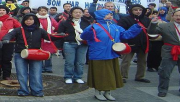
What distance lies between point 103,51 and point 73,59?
1.71 metres

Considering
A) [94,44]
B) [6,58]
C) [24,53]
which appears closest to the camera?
[24,53]

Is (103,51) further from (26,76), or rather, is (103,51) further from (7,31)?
(7,31)

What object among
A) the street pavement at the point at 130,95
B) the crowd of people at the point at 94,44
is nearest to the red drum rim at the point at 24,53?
the crowd of people at the point at 94,44

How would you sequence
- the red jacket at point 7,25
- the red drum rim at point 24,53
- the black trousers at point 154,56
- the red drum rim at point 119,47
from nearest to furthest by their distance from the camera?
Answer: 1. the red drum rim at point 24,53
2. the red drum rim at point 119,47
3. the red jacket at point 7,25
4. the black trousers at point 154,56

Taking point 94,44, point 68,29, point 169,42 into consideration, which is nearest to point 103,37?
point 94,44

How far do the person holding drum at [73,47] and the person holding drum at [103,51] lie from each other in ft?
4.64

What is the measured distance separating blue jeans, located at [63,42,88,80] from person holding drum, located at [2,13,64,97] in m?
1.40

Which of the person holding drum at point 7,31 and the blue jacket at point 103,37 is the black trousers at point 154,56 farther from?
the person holding drum at point 7,31

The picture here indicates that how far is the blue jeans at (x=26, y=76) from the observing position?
698 cm

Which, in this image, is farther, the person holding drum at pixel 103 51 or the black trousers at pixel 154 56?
the black trousers at pixel 154 56

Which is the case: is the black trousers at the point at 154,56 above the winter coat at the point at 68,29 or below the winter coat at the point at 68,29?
below

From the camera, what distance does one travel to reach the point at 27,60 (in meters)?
7.07

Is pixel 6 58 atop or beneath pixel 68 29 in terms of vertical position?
beneath

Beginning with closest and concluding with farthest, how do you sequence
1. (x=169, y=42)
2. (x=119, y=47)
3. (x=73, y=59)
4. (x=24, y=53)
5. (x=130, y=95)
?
(x=24, y=53), (x=119, y=47), (x=169, y=42), (x=130, y=95), (x=73, y=59)
